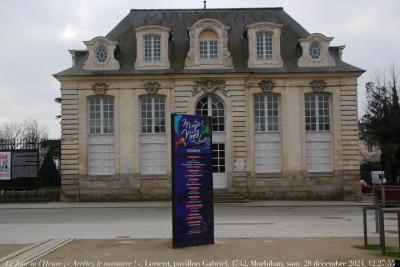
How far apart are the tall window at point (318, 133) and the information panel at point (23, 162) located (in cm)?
1412

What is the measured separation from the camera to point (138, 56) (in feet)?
97.8

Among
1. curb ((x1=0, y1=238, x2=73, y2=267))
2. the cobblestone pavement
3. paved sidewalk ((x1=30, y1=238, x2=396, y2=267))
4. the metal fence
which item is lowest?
the cobblestone pavement

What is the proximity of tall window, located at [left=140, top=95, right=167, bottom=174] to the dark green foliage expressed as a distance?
13767 mm

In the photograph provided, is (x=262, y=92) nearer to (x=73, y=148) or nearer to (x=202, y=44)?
(x=202, y=44)

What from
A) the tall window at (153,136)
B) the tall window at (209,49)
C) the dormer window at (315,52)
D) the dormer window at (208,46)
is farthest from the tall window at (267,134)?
the tall window at (153,136)

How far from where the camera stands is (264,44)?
30125mm

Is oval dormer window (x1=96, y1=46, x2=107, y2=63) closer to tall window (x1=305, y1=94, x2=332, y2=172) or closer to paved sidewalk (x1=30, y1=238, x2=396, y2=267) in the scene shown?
tall window (x1=305, y1=94, x2=332, y2=172)

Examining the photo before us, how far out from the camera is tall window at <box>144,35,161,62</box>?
30000 millimetres

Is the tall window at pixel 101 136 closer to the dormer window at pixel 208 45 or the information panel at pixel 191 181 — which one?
the dormer window at pixel 208 45

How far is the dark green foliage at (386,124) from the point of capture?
3434cm

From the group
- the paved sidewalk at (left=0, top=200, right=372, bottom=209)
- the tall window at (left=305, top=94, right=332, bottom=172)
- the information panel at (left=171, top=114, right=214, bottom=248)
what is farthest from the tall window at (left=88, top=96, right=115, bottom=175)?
the information panel at (left=171, top=114, right=214, bottom=248)

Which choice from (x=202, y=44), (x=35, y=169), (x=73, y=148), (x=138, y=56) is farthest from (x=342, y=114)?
(x=35, y=169)

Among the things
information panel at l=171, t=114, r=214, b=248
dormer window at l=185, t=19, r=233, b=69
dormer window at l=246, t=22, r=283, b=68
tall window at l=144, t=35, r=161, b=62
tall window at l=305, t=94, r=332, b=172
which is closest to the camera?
information panel at l=171, t=114, r=214, b=248

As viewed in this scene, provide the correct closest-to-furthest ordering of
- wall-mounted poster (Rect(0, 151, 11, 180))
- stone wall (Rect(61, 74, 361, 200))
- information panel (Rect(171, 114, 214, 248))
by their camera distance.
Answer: information panel (Rect(171, 114, 214, 248)) → stone wall (Rect(61, 74, 361, 200)) → wall-mounted poster (Rect(0, 151, 11, 180))
